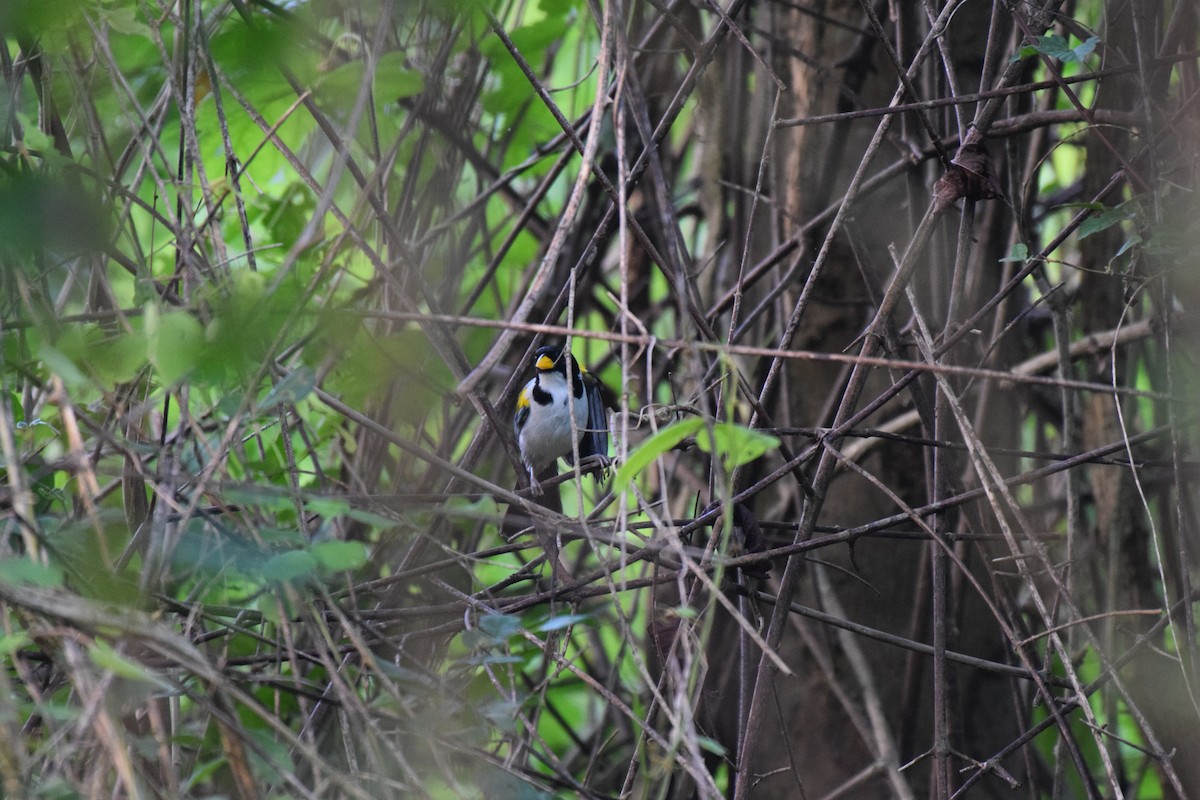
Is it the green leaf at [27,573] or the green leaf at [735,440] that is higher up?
the green leaf at [735,440]

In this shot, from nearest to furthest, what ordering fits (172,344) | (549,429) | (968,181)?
1. (172,344)
2. (968,181)
3. (549,429)

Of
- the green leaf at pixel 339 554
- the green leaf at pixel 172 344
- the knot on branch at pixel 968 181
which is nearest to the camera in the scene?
the green leaf at pixel 172 344

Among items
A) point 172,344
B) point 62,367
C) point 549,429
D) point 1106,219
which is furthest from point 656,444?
point 549,429

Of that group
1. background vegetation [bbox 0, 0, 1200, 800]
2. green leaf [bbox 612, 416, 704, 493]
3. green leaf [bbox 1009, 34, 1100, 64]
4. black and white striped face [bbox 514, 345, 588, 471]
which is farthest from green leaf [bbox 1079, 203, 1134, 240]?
black and white striped face [bbox 514, 345, 588, 471]

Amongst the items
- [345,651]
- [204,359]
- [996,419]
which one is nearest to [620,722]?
[345,651]

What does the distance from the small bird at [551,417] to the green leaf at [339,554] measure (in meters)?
2.58

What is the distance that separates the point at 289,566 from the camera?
1.48 meters

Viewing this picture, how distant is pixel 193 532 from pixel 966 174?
161 centimetres

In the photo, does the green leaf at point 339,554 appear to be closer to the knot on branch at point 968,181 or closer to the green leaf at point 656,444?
the green leaf at point 656,444

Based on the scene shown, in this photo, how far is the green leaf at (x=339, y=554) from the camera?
1.50 m

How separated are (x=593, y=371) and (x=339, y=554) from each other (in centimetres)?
262

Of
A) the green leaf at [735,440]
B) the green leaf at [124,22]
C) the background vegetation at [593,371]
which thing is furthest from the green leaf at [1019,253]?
the green leaf at [124,22]

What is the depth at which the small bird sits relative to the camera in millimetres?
4184

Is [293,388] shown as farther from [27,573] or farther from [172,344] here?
[27,573]
